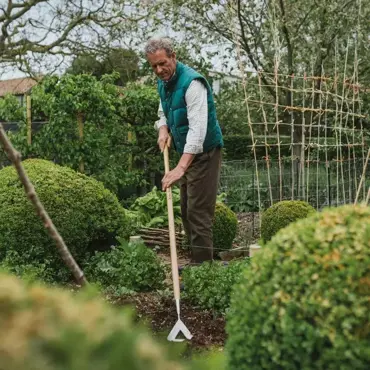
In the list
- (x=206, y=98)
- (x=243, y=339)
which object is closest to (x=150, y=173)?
(x=206, y=98)

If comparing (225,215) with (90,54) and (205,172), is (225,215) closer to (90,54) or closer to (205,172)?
(205,172)

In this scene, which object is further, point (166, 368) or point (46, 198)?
point (46, 198)

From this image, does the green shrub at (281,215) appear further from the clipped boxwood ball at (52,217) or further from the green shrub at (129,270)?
the green shrub at (129,270)

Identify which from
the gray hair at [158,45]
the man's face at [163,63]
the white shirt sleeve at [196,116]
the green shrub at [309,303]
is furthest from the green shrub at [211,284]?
the green shrub at [309,303]

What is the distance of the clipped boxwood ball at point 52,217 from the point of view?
521 cm

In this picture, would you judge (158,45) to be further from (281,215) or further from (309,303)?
(309,303)

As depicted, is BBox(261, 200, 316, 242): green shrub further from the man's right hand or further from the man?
the man's right hand

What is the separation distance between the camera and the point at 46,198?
17.3ft

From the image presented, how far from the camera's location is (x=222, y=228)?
281 inches

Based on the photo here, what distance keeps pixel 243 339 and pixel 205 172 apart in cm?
334

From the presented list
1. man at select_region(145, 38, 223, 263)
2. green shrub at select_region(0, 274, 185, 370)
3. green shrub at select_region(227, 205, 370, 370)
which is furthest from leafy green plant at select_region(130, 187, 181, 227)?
green shrub at select_region(0, 274, 185, 370)

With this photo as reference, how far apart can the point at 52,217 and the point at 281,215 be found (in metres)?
2.55

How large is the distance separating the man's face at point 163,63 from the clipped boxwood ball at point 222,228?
8.15 ft

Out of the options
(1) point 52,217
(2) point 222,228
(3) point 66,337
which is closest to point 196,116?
(1) point 52,217
